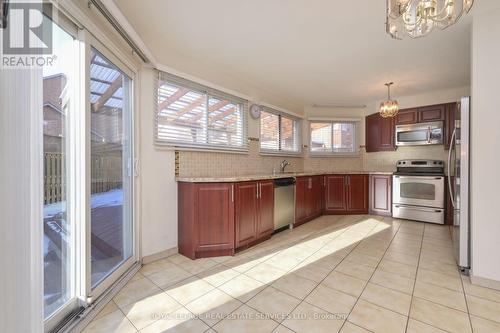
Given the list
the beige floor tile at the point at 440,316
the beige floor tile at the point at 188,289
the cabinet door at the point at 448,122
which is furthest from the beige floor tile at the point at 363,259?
the cabinet door at the point at 448,122

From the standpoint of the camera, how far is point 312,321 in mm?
1438

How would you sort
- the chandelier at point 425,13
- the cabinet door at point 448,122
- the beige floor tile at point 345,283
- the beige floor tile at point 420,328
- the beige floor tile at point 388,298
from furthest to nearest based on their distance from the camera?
the cabinet door at point 448,122 < the beige floor tile at point 345,283 < the beige floor tile at point 388,298 < the beige floor tile at point 420,328 < the chandelier at point 425,13

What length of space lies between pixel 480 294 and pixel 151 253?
3.02 meters

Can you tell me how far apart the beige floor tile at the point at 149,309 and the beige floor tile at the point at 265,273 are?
0.72 metres

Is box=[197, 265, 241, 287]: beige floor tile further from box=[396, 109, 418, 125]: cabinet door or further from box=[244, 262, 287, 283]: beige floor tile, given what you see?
box=[396, 109, 418, 125]: cabinet door

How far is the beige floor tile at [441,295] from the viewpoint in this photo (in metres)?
1.60

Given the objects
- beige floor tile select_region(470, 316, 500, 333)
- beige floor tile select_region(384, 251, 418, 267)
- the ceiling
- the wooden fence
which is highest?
the ceiling

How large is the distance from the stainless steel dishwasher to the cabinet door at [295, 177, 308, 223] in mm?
127

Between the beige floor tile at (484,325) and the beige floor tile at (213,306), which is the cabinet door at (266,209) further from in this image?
the beige floor tile at (484,325)

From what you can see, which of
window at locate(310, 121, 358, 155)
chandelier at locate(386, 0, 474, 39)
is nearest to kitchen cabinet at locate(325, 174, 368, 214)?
window at locate(310, 121, 358, 155)

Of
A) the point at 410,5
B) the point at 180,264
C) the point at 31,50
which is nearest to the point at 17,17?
the point at 31,50

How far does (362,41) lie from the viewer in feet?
7.84

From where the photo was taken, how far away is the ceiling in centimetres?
Answer: 191

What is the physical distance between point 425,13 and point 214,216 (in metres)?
2.36
